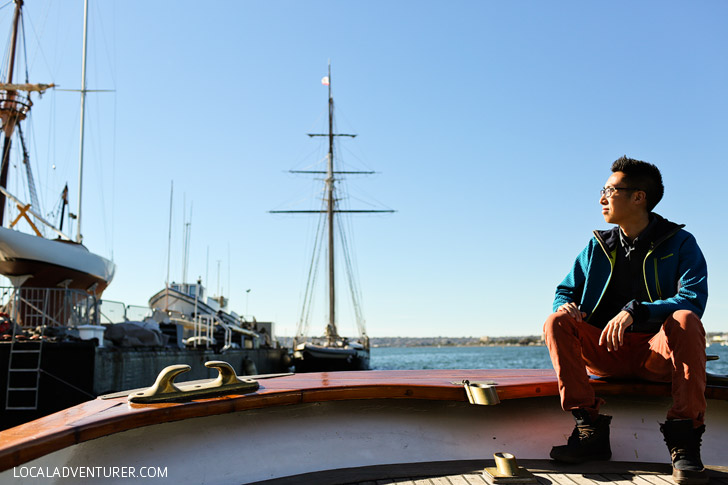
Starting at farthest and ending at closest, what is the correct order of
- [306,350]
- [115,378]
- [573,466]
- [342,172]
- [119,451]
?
[342,172], [306,350], [115,378], [573,466], [119,451]

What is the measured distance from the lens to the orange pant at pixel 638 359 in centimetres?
206

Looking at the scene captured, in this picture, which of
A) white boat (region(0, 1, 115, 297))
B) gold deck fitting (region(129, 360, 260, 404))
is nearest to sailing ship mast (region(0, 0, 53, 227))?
white boat (region(0, 1, 115, 297))

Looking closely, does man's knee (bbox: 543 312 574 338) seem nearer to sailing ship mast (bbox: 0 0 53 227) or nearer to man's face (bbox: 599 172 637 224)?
man's face (bbox: 599 172 637 224)

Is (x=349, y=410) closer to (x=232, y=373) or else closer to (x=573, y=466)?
(x=232, y=373)

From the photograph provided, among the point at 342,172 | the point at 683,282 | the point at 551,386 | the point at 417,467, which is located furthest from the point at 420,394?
the point at 342,172

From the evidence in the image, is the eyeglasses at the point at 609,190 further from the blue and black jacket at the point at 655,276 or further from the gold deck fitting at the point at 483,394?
the gold deck fitting at the point at 483,394

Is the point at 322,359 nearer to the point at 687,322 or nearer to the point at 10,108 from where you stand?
the point at 10,108

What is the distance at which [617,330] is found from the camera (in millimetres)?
2193

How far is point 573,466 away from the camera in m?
2.20

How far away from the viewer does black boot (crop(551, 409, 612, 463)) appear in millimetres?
2215

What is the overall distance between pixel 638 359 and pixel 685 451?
473 mm

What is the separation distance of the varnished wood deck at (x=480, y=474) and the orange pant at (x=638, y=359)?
220 millimetres

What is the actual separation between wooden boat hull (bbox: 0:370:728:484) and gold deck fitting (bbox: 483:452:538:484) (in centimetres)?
26

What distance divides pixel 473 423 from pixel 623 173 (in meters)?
1.28
